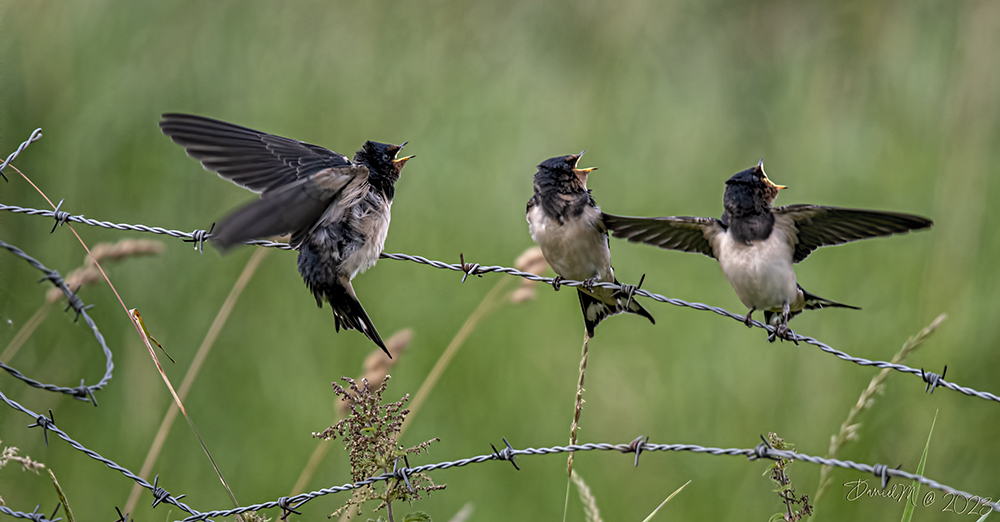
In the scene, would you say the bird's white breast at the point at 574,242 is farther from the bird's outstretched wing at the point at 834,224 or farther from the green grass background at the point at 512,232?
the green grass background at the point at 512,232

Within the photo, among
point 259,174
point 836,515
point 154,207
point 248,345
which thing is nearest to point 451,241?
point 248,345

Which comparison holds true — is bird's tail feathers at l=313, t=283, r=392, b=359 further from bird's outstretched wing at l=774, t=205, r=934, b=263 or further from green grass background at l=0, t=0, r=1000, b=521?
bird's outstretched wing at l=774, t=205, r=934, b=263

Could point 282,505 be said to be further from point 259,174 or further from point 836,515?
point 836,515

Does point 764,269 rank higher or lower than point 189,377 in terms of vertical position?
higher

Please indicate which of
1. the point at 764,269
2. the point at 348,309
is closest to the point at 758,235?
the point at 764,269

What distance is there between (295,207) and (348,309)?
2.93ft

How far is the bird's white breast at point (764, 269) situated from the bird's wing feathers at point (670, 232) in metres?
0.11

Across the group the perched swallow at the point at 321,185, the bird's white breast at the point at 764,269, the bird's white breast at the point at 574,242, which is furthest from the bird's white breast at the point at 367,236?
the bird's white breast at the point at 764,269

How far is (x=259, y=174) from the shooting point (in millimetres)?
2971

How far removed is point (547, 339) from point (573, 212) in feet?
5.24

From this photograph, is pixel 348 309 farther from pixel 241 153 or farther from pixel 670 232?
pixel 670 232

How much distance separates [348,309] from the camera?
130 inches

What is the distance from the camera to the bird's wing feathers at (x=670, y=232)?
2889 mm

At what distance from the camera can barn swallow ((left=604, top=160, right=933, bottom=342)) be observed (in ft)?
8.95
